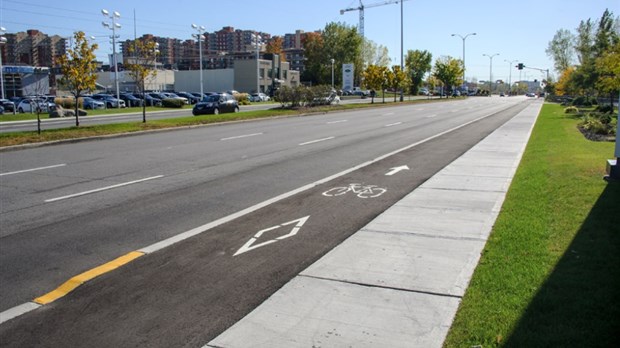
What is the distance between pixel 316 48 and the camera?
138250 millimetres

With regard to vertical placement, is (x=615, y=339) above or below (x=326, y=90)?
below

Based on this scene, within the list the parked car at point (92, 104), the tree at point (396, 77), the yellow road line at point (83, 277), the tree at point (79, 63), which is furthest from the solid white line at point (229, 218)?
the tree at point (396, 77)

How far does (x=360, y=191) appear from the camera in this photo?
32.3ft

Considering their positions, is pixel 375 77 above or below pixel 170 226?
above

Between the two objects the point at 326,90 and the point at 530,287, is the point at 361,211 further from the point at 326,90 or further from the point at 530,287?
the point at 326,90

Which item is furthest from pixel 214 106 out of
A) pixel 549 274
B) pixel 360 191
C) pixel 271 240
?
pixel 549 274

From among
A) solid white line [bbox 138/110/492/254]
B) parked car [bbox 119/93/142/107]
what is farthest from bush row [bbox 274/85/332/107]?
solid white line [bbox 138/110/492/254]

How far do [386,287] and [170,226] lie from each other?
349cm

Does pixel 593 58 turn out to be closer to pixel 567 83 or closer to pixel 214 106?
pixel 567 83

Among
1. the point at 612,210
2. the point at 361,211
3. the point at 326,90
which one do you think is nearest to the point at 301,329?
the point at 361,211

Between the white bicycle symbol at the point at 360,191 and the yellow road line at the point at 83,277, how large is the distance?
4.19 meters

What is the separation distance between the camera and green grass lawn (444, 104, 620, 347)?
408 centimetres

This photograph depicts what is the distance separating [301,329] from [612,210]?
17.6 ft

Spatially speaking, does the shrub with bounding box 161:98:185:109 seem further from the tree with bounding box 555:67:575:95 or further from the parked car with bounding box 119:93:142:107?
the tree with bounding box 555:67:575:95
